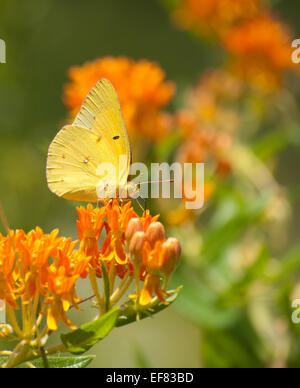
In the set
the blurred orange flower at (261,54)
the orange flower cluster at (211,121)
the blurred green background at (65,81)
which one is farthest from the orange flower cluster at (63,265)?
the blurred orange flower at (261,54)

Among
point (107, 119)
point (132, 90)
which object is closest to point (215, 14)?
point (132, 90)

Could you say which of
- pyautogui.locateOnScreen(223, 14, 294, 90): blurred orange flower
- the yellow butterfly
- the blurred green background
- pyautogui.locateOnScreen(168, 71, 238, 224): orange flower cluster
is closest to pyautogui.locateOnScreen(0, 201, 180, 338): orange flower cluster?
the yellow butterfly

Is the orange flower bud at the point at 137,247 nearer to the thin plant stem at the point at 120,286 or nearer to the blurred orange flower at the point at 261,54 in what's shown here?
the thin plant stem at the point at 120,286

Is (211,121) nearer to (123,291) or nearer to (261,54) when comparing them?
(261,54)

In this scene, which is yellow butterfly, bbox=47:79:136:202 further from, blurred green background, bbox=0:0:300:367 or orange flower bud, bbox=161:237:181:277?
orange flower bud, bbox=161:237:181:277
